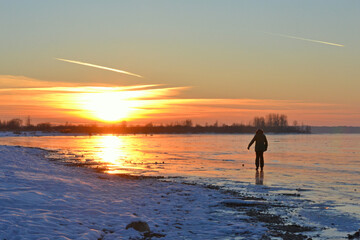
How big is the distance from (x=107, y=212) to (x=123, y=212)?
15.2 inches

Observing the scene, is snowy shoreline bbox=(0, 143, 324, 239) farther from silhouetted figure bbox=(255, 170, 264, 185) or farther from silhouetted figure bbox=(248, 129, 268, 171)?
silhouetted figure bbox=(248, 129, 268, 171)

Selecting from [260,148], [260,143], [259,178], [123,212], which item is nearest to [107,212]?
[123,212]

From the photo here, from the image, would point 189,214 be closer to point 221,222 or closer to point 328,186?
point 221,222

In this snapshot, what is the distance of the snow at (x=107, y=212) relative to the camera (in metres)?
7.34

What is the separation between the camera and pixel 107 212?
9055mm

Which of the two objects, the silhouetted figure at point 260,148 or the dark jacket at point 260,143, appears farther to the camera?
the dark jacket at point 260,143

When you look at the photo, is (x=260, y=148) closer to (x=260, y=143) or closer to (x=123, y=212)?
(x=260, y=143)

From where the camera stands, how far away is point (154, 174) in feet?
59.1

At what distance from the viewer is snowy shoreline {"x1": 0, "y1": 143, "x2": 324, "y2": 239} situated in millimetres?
7387

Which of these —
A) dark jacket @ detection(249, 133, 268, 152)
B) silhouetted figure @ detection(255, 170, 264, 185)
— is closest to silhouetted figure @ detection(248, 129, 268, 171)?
dark jacket @ detection(249, 133, 268, 152)

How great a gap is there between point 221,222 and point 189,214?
1.02m

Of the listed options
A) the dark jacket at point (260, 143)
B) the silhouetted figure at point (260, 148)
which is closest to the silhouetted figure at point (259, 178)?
the silhouetted figure at point (260, 148)

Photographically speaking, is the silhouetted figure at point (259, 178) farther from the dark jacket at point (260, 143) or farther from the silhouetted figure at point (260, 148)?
the dark jacket at point (260, 143)

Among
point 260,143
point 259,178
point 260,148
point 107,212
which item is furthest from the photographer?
point 260,143
